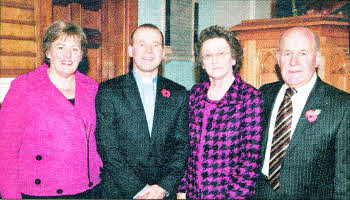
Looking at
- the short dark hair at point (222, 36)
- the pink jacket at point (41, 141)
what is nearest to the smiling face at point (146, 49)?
the short dark hair at point (222, 36)

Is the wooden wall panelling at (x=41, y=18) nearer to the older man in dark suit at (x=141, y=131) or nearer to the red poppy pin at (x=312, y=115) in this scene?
the older man in dark suit at (x=141, y=131)

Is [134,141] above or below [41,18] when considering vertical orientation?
below

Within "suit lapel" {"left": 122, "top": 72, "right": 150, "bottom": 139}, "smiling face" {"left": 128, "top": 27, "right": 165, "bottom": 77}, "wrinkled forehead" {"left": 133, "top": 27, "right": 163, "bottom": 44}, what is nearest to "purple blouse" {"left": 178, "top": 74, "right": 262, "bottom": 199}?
"suit lapel" {"left": 122, "top": 72, "right": 150, "bottom": 139}

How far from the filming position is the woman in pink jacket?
191 centimetres

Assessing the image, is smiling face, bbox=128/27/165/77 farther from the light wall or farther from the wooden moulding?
the light wall

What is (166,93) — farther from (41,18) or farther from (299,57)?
(41,18)

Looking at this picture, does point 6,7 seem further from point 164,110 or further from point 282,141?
point 282,141

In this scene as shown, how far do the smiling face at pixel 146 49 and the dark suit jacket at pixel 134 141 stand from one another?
0.13m

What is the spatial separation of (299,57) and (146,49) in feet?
3.23

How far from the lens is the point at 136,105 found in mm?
2113

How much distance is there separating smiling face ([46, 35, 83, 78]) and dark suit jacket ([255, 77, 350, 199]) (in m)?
1.48

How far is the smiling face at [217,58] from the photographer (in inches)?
84.6

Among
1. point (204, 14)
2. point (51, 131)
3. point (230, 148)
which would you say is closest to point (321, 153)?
point (230, 148)

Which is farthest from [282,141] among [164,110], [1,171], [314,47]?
[1,171]
